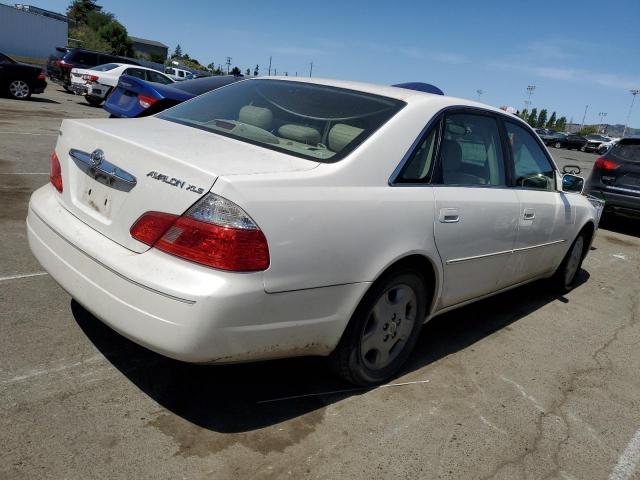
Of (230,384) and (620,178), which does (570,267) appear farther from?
(620,178)

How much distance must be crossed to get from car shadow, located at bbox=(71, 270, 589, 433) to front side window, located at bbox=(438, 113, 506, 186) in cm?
119

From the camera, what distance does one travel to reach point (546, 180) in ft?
14.6

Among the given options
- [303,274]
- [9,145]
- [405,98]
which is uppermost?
[405,98]

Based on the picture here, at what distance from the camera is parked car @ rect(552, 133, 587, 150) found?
49.5m

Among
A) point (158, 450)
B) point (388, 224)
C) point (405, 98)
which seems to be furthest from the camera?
point (405, 98)

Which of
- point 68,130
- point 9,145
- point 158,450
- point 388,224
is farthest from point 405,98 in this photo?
point 9,145

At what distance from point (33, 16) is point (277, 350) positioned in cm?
5028

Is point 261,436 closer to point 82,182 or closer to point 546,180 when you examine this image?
point 82,182

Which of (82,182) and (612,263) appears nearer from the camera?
(82,182)

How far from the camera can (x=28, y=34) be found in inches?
1735

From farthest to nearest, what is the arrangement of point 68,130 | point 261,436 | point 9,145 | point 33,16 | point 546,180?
point 33,16, point 9,145, point 546,180, point 68,130, point 261,436

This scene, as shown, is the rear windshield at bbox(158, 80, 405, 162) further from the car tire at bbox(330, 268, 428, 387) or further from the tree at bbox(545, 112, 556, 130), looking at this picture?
the tree at bbox(545, 112, 556, 130)

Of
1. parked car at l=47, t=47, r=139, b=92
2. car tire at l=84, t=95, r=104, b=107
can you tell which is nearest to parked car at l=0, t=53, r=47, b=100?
car tire at l=84, t=95, r=104, b=107

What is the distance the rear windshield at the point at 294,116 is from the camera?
2910 mm
